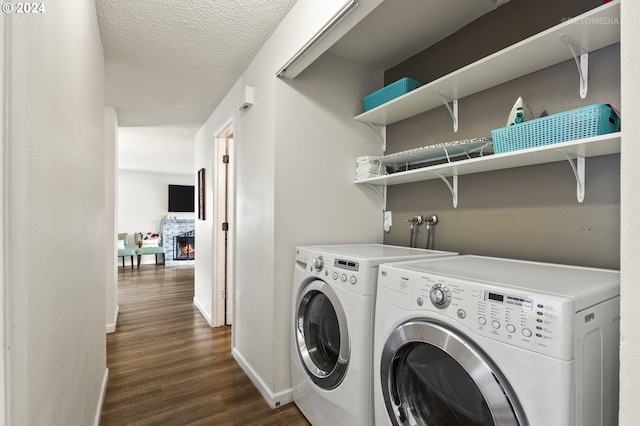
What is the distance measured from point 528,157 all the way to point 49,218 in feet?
5.66

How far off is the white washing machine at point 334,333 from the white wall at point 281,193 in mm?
157

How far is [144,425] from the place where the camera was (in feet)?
5.71

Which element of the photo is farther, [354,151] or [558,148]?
[354,151]

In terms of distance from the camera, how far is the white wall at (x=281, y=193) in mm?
1936

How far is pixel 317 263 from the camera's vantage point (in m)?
1.67

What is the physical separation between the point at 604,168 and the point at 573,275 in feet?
1.68

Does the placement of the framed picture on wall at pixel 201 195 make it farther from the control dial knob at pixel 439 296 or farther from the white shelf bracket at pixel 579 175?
the white shelf bracket at pixel 579 175

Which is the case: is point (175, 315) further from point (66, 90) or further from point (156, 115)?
point (66, 90)

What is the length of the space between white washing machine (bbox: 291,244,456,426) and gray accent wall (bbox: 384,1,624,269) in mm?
307

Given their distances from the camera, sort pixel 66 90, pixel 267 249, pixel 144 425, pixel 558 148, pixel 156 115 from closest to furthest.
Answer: pixel 66 90 → pixel 558 148 → pixel 144 425 → pixel 267 249 → pixel 156 115

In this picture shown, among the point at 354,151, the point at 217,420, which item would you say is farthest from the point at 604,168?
the point at 217,420

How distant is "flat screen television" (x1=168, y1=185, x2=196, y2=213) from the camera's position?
792cm
